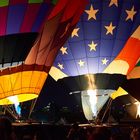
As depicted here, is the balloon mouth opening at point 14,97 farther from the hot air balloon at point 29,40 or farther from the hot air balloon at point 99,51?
the hot air balloon at point 99,51

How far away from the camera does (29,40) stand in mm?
7105

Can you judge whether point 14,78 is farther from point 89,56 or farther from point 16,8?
point 89,56

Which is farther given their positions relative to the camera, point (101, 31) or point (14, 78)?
point (101, 31)

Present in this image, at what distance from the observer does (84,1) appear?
842 centimetres

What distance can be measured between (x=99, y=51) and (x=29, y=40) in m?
2.19

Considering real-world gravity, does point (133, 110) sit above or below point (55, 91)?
below

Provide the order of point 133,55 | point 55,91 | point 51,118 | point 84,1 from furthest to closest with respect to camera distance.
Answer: point 55,91, point 51,118, point 133,55, point 84,1

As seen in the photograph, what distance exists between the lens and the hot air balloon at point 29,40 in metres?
6.79

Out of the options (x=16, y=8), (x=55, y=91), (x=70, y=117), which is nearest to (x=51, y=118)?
(x=70, y=117)

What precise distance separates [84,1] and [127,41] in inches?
53.9

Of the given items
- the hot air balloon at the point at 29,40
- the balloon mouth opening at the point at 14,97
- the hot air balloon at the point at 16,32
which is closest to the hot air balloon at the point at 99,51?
the hot air balloon at the point at 29,40

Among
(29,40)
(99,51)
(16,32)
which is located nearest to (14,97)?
(29,40)

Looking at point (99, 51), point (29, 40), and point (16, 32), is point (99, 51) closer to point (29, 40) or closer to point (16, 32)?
point (29, 40)

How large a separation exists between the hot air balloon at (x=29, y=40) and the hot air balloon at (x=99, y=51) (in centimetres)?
38
